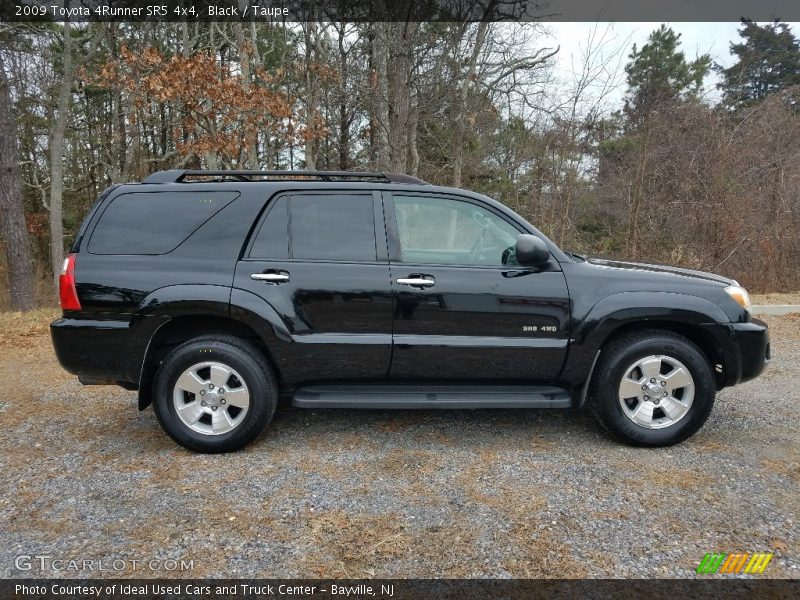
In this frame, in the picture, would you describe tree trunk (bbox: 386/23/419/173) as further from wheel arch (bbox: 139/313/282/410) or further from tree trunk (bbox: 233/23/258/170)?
wheel arch (bbox: 139/313/282/410)

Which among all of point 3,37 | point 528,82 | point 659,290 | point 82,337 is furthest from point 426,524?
point 3,37

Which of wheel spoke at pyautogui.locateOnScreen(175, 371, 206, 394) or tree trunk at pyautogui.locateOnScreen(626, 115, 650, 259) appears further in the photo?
tree trunk at pyautogui.locateOnScreen(626, 115, 650, 259)

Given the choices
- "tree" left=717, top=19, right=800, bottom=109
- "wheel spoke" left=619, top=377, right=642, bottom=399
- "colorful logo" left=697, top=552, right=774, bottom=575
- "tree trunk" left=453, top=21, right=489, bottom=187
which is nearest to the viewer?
"colorful logo" left=697, top=552, right=774, bottom=575

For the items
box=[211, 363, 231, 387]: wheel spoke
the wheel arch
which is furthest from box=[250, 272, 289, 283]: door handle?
box=[211, 363, 231, 387]: wheel spoke

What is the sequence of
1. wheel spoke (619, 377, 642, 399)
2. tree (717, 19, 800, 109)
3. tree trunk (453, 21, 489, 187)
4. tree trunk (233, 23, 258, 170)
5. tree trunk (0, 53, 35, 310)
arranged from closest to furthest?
wheel spoke (619, 377, 642, 399), tree trunk (233, 23, 258, 170), tree trunk (0, 53, 35, 310), tree trunk (453, 21, 489, 187), tree (717, 19, 800, 109)

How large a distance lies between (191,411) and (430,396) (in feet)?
5.20

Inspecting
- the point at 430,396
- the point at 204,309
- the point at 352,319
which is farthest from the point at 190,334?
the point at 430,396

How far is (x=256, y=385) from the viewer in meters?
3.32

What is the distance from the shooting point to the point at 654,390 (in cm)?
341

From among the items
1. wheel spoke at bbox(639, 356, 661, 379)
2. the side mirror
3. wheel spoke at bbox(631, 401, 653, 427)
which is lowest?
wheel spoke at bbox(631, 401, 653, 427)

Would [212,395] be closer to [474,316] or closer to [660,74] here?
[474,316]

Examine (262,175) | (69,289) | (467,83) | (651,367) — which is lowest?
(651,367)

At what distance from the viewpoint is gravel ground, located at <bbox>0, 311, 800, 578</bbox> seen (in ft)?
7.62

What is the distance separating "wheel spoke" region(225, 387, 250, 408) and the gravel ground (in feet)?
1.15
